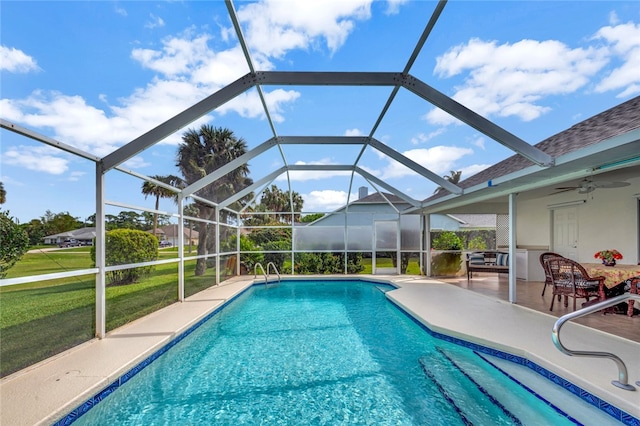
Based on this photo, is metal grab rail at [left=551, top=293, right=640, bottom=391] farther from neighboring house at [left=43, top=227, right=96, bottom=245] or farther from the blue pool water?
neighboring house at [left=43, top=227, right=96, bottom=245]

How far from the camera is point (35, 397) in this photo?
2.84 metres

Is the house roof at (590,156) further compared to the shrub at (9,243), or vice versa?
the house roof at (590,156)

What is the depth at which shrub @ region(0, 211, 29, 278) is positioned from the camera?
323cm

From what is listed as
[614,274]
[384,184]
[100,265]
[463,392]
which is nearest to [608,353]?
[463,392]

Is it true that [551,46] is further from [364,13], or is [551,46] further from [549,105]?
[364,13]

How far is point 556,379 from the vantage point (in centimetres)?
333

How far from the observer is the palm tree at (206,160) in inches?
360

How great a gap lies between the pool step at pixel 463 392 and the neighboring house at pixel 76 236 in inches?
185

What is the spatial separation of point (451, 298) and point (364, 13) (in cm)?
586

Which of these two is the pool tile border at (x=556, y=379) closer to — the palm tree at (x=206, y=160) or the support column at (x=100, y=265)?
the support column at (x=100, y=265)

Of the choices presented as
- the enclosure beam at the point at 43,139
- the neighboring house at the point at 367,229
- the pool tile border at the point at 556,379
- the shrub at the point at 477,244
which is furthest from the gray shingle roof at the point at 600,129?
the enclosure beam at the point at 43,139

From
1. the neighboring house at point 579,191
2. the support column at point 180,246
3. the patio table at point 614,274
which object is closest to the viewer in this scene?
the neighboring house at point 579,191

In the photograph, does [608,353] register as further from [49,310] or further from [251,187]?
[251,187]

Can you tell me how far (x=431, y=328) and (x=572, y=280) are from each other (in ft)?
8.11
